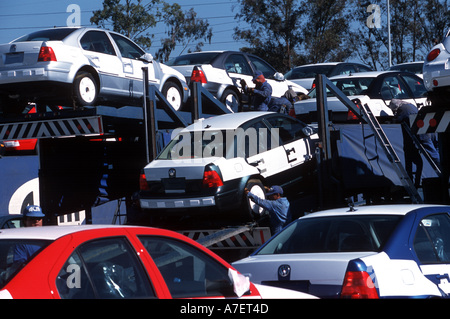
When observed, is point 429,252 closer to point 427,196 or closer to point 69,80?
point 427,196

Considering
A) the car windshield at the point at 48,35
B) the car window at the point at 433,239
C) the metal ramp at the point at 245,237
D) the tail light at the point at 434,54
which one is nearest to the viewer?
the car window at the point at 433,239

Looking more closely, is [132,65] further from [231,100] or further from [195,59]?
[195,59]

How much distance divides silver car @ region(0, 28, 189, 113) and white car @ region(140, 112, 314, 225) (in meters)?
1.78

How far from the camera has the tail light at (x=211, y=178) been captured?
419 inches

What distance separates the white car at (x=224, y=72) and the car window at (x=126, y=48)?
1.93 meters

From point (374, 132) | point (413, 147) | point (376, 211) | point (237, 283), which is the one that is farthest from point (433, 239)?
point (413, 147)

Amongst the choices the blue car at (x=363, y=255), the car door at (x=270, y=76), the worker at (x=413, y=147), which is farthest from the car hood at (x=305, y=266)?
the car door at (x=270, y=76)

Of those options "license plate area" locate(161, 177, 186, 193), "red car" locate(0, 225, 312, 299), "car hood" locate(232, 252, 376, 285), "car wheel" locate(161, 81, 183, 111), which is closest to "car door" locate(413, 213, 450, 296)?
"car hood" locate(232, 252, 376, 285)

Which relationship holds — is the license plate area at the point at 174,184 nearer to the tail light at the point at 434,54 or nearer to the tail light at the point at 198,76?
the tail light at the point at 434,54

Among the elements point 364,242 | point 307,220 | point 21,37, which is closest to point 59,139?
point 21,37

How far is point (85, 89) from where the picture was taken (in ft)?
40.1

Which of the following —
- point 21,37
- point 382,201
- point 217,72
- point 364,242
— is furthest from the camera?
point 217,72

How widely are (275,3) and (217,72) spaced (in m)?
25.0

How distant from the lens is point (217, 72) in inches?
622
